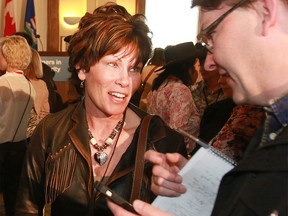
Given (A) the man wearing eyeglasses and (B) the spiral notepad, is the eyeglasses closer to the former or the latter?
(A) the man wearing eyeglasses

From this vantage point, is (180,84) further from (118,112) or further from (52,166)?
(52,166)

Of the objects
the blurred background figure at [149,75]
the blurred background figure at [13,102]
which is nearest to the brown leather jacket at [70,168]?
the blurred background figure at [13,102]

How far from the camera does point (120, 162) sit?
5.21ft

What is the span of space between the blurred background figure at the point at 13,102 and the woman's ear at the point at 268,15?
260cm

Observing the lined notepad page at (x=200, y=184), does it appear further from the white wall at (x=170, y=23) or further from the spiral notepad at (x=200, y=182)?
the white wall at (x=170, y=23)

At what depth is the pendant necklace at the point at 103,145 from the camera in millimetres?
1652

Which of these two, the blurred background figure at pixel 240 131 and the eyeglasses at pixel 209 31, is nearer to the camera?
the eyeglasses at pixel 209 31

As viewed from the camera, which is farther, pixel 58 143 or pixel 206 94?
pixel 206 94

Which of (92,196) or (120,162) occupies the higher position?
(120,162)

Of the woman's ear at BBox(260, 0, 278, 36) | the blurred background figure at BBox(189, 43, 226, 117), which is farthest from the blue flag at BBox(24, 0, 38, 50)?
the woman's ear at BBox(260, 0, 278, 36)

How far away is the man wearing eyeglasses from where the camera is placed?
0.81m

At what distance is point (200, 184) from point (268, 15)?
46 centimetres

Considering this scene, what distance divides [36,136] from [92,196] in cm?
38

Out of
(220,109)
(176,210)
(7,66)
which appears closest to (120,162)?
(176,210)
